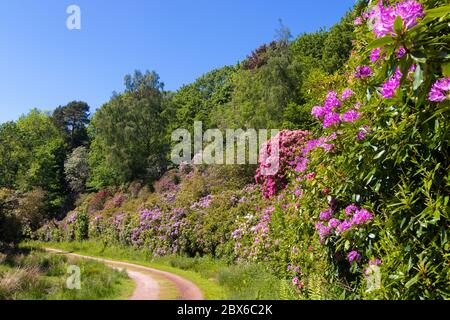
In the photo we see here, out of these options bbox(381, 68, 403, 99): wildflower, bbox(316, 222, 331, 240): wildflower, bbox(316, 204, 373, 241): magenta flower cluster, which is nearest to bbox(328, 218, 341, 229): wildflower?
bbox(316, 204, 373, 241): magenta flower cluster

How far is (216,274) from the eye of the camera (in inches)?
417

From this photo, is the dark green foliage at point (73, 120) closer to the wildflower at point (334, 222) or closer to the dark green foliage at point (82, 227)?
the dark green foliage at point (82, 227)

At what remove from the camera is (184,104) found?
1913 inches

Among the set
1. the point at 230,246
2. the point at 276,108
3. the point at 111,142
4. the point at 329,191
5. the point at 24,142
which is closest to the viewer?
the point at 329,191

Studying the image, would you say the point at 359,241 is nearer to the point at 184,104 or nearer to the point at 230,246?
the point at 230,246

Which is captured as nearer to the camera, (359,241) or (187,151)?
(359,241)

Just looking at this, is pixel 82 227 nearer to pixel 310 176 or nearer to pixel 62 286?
pixel 62 286

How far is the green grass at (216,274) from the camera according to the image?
7734 millimetres

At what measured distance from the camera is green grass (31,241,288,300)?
7734 millimetres

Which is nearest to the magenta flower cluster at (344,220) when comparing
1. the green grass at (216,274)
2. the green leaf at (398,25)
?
the green grass at (216,274)

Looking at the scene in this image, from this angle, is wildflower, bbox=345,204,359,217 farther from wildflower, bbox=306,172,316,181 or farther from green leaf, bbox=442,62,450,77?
green leaf, bbox=442,62,450,77

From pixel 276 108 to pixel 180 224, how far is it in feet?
29.7

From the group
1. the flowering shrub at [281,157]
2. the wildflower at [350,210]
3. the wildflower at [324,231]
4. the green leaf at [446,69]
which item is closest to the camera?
the green leaf at [446,69]
